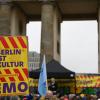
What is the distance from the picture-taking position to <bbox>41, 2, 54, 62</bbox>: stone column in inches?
2327

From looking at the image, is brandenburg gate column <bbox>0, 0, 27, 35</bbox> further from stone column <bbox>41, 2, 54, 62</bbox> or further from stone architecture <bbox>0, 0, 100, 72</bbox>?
stone column <bbox>41, 2, 54, 62</bbox>

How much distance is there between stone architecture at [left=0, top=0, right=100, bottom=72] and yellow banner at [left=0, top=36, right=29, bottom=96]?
48162 millimetres

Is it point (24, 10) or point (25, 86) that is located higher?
point (24, 10)

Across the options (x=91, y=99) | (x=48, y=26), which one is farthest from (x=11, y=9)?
(x=91, y=99)

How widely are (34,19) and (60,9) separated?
6592 millimetres

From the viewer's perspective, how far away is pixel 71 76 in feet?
96.5

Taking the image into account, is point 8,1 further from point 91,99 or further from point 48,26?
point 91,99

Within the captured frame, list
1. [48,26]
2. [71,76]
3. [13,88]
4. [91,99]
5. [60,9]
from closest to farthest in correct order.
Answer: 1. [13,88]
2. [91,99]
3. [71,76]
4. [48,26]
5. [60,9]

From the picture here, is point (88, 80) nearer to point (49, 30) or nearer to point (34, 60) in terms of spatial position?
point (49, 30)

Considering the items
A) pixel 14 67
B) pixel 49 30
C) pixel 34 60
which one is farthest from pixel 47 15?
pixel 14 67

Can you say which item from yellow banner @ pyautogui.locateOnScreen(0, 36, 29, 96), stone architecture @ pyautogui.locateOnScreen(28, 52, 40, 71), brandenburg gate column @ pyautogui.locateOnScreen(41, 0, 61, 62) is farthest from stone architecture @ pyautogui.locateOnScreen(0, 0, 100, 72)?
yellow banner @ pyautogui.locateOnScreen(0, 36, 29, 96)

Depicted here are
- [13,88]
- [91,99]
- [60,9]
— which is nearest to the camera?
[13,88]

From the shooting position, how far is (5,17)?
6147 cm

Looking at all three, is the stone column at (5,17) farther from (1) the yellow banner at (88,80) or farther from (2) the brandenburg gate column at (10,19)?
(1) the yellow banner at (88,80)
